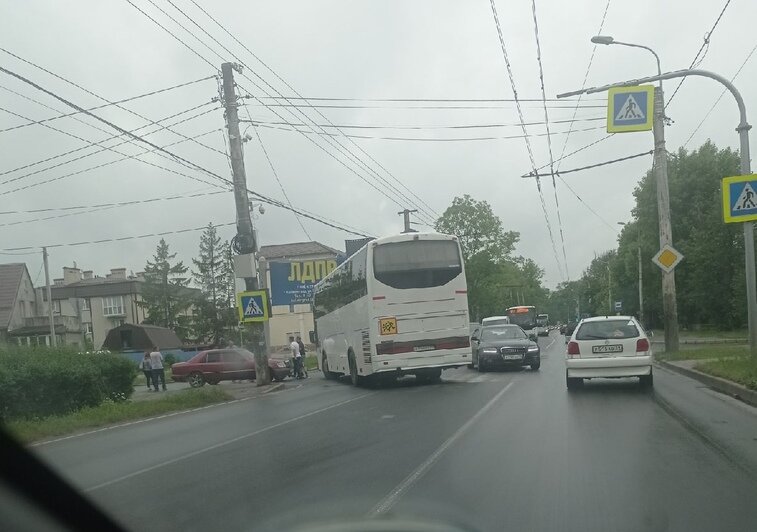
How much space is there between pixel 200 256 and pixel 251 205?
60.9m

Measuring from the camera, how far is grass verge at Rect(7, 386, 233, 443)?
53.5ft

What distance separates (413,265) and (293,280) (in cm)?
3232

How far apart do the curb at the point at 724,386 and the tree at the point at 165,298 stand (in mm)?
67176

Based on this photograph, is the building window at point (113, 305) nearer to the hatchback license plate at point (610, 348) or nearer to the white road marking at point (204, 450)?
the white road marking at point (204, 450)

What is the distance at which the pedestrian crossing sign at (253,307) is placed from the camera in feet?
86.3

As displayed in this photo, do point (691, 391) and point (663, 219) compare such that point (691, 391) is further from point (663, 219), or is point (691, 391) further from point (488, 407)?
point (663, 219)

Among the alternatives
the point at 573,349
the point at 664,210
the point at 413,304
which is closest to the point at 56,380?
the point at 413,304

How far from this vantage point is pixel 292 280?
5434 centimetres

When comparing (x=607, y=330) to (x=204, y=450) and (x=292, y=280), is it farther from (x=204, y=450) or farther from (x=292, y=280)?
(x=292, y=280)

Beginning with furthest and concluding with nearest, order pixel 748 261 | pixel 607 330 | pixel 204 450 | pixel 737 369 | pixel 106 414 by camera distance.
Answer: pixel 748 261 < pixel 106 414 < pixel 737 369 < pixel 607 330 < pixel 204 450

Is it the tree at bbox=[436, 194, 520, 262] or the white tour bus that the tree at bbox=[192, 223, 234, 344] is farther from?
the white tour bus

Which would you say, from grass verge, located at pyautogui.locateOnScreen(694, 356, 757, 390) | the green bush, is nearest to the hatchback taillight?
grass verge, located at pyautogui.locateOnScreen(694, 356, 757, 390)

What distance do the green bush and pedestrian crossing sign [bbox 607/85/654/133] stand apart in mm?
14433

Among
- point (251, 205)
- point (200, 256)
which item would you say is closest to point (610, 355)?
point (251, 205)
